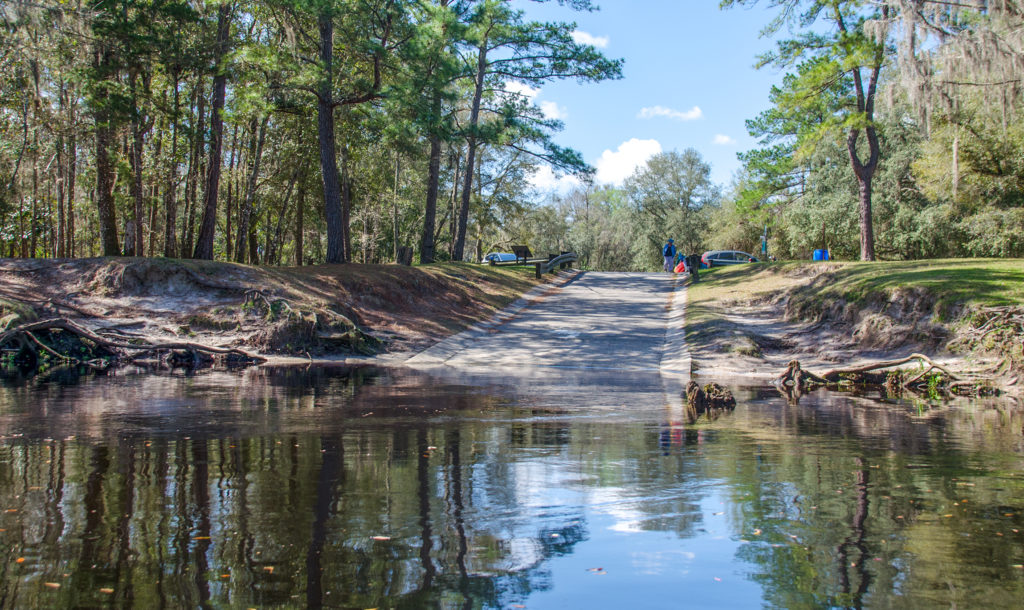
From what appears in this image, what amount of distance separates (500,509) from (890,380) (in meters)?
13.0

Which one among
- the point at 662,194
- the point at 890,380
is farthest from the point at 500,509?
the point at 662,194

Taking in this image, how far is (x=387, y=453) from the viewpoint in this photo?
7.82 meters

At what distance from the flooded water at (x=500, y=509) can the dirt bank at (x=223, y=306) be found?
31.7 ft

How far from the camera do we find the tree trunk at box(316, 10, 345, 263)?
25219 millimetres

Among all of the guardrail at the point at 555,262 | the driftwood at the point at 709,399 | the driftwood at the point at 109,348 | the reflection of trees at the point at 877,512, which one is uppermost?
the guardrail at the point at 555,262

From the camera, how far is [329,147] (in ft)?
86.0

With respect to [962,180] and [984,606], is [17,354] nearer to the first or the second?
[984,606]

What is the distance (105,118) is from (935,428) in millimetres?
23262

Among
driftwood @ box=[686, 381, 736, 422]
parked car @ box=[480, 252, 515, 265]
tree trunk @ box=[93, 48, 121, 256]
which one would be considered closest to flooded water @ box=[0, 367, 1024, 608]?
driftwood @ box=[686, 381, 736, 422]

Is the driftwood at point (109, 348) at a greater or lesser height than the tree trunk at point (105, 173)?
lesser

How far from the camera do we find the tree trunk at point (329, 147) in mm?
25219

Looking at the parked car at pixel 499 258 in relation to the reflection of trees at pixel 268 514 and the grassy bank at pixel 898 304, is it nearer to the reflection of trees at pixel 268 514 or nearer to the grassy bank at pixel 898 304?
the grassy bank at pixel 898 304

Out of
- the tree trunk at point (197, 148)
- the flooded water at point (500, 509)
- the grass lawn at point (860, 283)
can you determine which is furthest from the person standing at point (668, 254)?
the flooded water at point (500, 509)

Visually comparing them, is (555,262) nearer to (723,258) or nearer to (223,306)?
(723,258)
